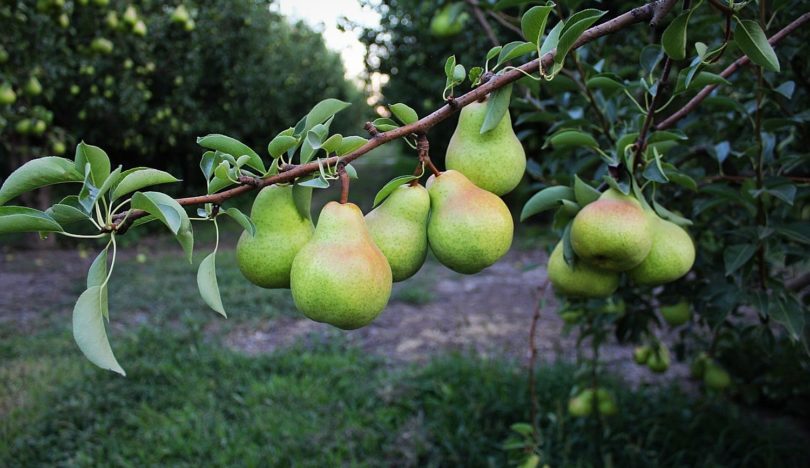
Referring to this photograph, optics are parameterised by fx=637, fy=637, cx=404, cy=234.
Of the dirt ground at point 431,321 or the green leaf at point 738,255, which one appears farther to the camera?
the dirt ground at point 431,321

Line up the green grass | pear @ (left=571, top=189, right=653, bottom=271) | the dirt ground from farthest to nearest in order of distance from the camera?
the dirt ground → the green grass → pear @ (left=571, top=189, right=653, bottom=271)

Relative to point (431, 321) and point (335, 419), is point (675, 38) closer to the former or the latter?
point (335, 419)

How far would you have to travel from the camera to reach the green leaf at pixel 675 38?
0.77m

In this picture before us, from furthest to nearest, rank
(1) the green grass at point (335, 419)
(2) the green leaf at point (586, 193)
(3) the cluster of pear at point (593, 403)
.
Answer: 1. (1) the green grass at point (335, 419)
2. (3) the cluster of pear at point (593, 403)
3. (2) the green leaf at point (586, 193)

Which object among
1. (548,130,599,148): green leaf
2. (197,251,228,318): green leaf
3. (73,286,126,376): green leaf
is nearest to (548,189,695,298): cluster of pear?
(548,130,599,148): green leaf

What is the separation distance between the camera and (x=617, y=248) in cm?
88

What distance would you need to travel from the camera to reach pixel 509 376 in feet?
9.81

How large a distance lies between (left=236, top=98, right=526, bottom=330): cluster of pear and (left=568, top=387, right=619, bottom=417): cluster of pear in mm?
1692

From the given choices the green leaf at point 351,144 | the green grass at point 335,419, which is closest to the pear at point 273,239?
the green leaf at point 351,144

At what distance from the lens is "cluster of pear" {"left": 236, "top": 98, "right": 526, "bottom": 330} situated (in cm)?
70

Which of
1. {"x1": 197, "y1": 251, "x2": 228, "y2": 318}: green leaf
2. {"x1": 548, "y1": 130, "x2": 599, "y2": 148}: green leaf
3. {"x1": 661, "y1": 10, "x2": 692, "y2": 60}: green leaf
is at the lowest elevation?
{"x1": 197, "y1": 251, "x2": 228, "y2": 318}: green leaf

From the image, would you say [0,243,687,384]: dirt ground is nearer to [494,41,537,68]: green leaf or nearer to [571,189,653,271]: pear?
[571,189,653,271]: pear

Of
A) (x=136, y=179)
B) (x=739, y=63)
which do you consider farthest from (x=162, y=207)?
(x=739, y=63)

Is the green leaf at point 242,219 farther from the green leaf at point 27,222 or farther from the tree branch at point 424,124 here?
the green leaf at point 27,222
